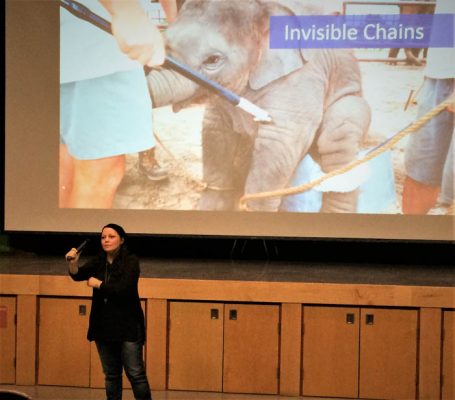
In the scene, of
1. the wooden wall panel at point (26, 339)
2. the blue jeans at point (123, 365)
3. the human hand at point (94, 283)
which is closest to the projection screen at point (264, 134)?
the wooden wall panel at point (26, 339)

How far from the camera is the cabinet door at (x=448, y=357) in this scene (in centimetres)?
521

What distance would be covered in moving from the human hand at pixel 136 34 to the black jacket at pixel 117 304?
9.07ft

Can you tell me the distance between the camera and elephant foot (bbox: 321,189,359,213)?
6.52 metres

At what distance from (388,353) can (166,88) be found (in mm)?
2646

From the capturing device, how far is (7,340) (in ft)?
18.0

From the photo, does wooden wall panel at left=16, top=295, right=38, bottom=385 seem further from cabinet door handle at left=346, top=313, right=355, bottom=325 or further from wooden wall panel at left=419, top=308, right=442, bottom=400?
wooden wall panel at left=419, top=308, right=442, bottom=400

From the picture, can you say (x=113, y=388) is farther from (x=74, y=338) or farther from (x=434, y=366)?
(x=434, y=366)

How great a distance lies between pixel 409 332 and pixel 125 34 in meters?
3.08

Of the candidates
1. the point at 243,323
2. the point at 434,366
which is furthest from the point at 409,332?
the point at 243,323

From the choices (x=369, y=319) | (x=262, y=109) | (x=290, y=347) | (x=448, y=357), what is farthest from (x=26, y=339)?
(x=448, y=357)

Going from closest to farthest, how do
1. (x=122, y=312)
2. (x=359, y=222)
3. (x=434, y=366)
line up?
1. (x=122, y=312)
2. (x=434, y=366)
3. (x=359, y=222)

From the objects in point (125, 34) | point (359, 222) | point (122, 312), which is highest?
point (125, 34)

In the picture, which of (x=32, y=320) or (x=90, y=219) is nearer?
(x=32, y=320)

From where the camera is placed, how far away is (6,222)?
680 centimetres
